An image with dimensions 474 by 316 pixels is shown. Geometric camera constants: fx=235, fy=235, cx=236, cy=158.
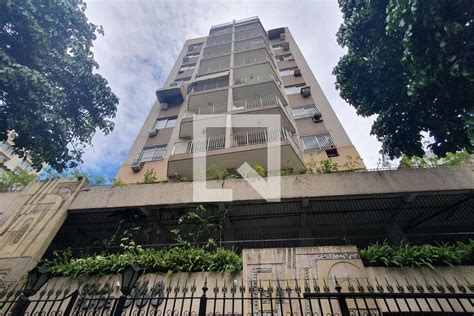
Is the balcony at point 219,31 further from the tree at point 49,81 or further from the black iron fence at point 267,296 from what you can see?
the black iron fence at point 267,296

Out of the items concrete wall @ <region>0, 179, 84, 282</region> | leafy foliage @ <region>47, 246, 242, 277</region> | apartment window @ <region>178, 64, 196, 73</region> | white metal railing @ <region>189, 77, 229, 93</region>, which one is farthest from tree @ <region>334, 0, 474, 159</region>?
apartment window @ <region>178, 64, 196, 73</region>

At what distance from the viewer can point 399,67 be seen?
272 inches

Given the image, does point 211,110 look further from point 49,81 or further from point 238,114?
point 49,81

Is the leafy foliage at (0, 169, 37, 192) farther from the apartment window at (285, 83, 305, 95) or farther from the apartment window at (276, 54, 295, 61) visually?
the apartment window at (276, 54, 295, 61)

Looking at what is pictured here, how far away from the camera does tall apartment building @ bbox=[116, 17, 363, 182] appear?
1042 centimetres

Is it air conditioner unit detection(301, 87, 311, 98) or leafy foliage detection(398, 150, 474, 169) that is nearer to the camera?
leafy foliage detection(398, 150, 474, 169)

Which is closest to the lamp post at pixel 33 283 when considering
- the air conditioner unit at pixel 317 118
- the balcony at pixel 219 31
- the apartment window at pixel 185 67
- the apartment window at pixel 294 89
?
the air conditioner unit at pixel 317 118

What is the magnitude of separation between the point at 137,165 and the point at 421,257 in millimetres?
12458

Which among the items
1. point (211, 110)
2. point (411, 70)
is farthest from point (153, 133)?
point (411, 70)

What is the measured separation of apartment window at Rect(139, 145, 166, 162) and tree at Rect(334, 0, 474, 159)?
10.1m

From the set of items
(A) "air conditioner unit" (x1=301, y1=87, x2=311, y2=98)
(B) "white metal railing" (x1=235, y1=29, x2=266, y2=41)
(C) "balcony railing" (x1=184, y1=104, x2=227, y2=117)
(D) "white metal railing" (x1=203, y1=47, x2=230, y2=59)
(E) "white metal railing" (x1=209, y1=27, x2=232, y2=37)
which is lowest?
(C) "balcony railing" (x1=184, y1=104, x2=227, y2=117)

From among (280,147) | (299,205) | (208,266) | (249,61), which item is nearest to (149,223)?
(208,266)

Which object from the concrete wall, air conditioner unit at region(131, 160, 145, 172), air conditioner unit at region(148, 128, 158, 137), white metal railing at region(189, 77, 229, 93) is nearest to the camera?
the concrete wall

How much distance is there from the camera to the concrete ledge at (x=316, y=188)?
6434 millimetres
